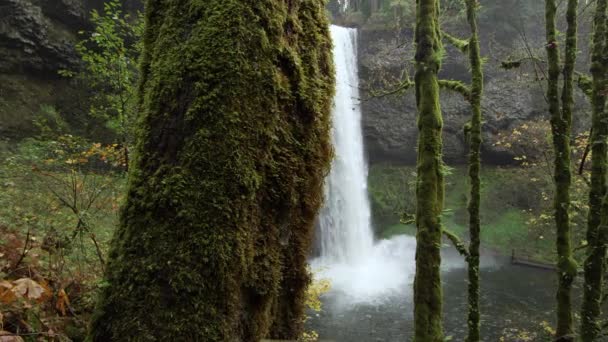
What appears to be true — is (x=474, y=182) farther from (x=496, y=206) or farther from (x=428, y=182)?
(x=496, y=206)

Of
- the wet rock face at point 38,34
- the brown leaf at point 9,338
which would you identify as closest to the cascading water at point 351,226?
the wet rock face at point 38,34

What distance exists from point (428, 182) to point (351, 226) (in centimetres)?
1812

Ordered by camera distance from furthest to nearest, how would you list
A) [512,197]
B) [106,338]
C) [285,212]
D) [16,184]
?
[512,197] < [16,184] < [285,212] < [106,338]

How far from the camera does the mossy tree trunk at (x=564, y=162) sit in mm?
5410

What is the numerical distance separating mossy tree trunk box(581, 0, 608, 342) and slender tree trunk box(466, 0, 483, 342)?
189 centimetres

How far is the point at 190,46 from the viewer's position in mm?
1521

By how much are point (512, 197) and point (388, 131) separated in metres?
8.58

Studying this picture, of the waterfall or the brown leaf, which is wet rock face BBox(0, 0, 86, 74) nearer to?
the waterfall

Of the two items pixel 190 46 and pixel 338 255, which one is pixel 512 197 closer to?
pixel 338 255

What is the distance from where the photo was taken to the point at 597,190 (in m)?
4.93

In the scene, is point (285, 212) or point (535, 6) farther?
point (535, 6)

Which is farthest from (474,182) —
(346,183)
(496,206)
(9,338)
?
(496,206)

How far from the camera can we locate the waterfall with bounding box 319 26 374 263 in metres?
19.5

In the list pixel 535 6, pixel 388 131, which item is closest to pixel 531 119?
pixel 535 6
